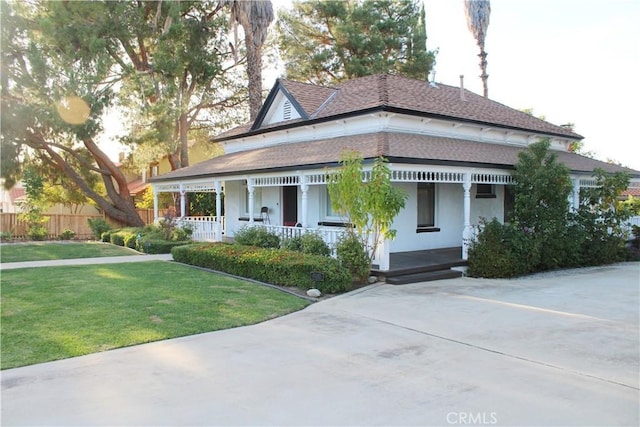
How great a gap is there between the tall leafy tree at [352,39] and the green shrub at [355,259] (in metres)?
21.2

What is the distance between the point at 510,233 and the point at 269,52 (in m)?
25.5

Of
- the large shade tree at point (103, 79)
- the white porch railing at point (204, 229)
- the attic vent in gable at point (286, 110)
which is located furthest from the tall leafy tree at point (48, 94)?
the attic vent in gable at point (286, 110)

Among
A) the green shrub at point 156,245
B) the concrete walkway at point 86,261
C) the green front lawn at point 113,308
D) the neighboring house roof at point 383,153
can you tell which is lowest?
A: the green front lawn at point 113,308

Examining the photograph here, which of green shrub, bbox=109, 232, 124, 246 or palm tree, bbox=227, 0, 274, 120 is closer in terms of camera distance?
green shrub, bbox=109, 232, 124, 246

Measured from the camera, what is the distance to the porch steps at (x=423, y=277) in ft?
38.3

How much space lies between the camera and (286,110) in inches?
757

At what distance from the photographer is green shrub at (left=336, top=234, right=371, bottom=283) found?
37.7 feet

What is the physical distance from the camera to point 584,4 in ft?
40.0

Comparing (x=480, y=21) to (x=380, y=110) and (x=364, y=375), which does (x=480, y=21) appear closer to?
(x=380, y=110)

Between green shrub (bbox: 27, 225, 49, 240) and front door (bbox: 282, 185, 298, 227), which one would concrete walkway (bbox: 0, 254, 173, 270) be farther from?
green shrub (bbox: 27, 225, 49, 240)

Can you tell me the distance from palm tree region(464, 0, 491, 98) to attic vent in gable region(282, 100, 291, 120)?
18528mm

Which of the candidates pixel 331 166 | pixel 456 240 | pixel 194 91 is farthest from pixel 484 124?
pixel 194 91

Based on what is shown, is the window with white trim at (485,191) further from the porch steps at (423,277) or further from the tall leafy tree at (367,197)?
the tall leafy tree at (367,197)

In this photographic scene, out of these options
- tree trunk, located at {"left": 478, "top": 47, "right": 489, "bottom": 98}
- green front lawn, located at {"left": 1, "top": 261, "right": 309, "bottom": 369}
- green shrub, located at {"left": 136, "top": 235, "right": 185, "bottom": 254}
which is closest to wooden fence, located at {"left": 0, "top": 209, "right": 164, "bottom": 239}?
green shrub, located at {"left": 136, "top": 235, "right": 185, "bottom": 254}
